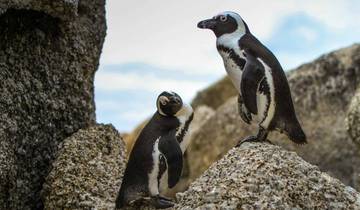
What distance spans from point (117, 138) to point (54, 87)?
Answer: 2.00 feet

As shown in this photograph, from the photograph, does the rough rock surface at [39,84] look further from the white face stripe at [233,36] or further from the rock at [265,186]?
the rock at [265,186]

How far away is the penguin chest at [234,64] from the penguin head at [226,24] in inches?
6.1

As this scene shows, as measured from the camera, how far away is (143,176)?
4488 mm

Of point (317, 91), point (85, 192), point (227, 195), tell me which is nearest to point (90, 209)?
point (85, 192)

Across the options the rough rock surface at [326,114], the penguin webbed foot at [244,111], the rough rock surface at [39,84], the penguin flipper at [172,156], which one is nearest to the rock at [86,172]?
the rough rock surface at [39,84]

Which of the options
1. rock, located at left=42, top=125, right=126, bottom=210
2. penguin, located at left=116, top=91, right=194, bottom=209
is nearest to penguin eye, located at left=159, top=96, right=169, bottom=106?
penguin, located at left=116, top=91, right=194, bottom=209

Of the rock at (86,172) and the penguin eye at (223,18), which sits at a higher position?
the penguin eye at (223,18)

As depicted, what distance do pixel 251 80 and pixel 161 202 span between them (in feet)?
2.91

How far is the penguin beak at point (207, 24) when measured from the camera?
4.67 meters

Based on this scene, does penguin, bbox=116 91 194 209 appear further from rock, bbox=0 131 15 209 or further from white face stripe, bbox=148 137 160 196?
rock, bbox=0 131 15 209

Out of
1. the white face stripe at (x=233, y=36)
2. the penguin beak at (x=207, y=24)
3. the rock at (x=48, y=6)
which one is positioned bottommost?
the white face stripe at (x=233, y=36)

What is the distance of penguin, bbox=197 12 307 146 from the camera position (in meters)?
4.41

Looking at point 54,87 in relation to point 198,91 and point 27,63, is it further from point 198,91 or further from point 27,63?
point 198,91

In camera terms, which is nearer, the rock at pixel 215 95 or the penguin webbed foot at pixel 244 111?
the penguin webbed foot at pixel 244 111
